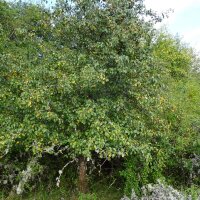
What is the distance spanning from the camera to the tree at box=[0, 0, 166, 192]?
241 inches

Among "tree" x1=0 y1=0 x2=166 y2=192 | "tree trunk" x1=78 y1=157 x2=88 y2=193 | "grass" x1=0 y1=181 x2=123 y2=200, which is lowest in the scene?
"grass" x1=0 y1=181 x2=123 y2=200

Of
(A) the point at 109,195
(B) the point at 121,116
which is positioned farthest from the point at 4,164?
(B) the point at 121,116

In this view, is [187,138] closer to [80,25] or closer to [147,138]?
[147,138]

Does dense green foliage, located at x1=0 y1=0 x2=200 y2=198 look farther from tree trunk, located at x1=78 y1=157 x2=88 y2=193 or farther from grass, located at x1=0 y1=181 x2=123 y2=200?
grass, located at x1=0 y1=181 x2=123 y2=200

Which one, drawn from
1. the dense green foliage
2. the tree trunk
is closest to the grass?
the tree trunk

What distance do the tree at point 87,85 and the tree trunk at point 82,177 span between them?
96cm

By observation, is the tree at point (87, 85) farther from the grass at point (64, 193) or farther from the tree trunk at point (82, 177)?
the grass at point (64, 193)

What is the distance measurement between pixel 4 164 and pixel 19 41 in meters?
3.27

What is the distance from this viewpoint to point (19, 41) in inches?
359

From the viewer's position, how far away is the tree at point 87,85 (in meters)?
6.12

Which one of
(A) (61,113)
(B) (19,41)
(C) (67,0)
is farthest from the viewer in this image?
(B) (19,41)

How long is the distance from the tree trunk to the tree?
957mm

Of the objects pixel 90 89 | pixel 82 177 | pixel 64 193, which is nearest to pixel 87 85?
pixel 90 89

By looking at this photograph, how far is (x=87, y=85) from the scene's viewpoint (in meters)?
6.15
